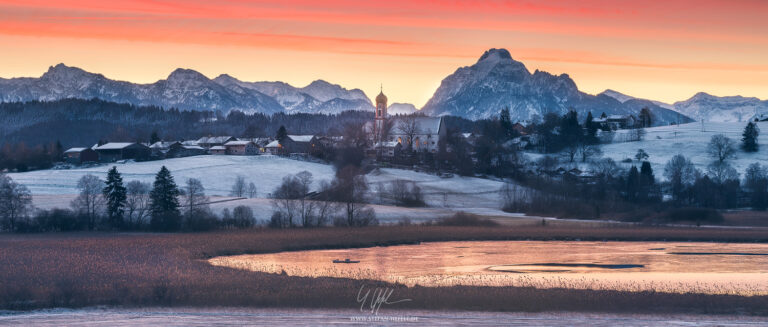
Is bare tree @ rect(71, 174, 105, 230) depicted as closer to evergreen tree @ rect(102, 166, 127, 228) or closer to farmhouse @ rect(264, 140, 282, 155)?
evergreen tree @ rect(102, 166, 127, 228)

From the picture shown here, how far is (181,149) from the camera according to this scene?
13225 centimetres

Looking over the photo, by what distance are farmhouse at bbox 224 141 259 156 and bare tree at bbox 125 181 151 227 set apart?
55.5 m

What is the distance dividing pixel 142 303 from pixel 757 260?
36.9 metres

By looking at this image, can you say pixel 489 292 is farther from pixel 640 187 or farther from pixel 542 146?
pixel 542 146

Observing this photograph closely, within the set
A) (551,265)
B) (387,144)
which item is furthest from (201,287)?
(387,144)

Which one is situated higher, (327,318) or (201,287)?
(201,287)

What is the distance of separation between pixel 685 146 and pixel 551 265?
106777 millimetres

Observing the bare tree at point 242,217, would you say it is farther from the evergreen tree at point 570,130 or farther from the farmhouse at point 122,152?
the evergreen tree at point 570,130

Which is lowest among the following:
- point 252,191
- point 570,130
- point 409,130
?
point 252,191

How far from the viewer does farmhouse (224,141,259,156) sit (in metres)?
138

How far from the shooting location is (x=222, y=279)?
36.1 meters

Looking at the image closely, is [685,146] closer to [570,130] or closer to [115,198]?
[570,130]

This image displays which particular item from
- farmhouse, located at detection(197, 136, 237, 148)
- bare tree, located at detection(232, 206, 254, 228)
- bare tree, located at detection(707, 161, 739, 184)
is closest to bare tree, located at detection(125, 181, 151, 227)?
bare tree, located at detection(232, 206, 254, 228)

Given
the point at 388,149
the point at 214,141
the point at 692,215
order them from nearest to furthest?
the point at 692,215, the point at 388,149, the point at 214,141
